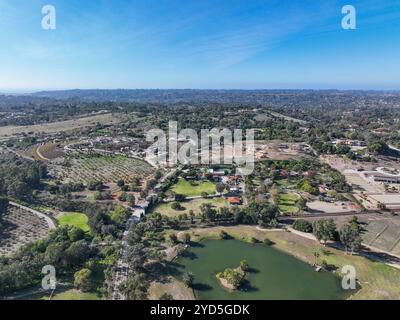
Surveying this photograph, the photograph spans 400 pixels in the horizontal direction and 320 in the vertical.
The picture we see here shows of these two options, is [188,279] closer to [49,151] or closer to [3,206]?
[3,206]

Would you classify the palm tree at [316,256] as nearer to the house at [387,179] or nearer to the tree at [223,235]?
the tree at [223,235]

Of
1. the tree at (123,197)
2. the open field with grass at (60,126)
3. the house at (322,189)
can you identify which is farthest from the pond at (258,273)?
the open field with grass at (60,126)

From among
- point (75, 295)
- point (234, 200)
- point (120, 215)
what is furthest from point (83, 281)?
point (234, 200)

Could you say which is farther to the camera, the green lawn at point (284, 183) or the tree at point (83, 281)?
the green lawn at point (284, 183)

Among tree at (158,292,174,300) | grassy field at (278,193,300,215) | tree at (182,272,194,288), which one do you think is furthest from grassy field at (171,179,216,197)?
tree at (158,292,174,300)
